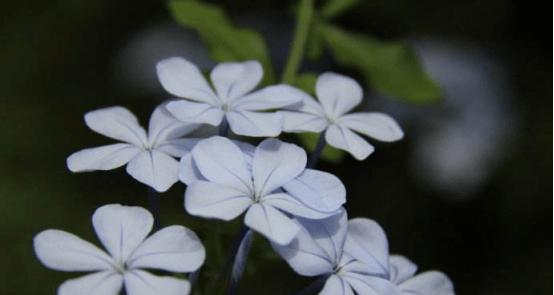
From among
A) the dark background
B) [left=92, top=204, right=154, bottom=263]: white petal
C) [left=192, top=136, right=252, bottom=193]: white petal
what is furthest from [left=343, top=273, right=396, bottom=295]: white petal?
the dark background

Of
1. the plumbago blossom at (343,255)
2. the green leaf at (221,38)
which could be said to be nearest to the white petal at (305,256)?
the plumbago blossom at (343,255)

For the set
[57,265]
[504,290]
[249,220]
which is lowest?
[504,290]

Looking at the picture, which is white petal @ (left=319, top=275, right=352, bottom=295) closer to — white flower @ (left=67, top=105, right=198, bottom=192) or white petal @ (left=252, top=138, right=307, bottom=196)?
white petal @ (left=252, top=138, right=307, bottom=196)

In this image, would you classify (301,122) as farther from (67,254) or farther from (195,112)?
(67,254)

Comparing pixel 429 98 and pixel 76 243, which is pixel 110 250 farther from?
pixel 429 98

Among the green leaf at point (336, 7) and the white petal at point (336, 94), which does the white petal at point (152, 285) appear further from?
the green leaf at point (336, 7)

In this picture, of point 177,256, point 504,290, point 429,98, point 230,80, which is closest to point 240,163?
point 177,256
